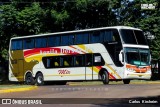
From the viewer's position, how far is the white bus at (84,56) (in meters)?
30.3

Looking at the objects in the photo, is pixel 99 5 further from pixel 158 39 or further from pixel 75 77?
pixel 75 77

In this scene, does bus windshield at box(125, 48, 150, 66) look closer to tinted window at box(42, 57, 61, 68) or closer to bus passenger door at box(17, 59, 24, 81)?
tinted window at box(42, 57, 61, 68)

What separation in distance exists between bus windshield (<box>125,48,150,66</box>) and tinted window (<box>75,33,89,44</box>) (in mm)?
3337

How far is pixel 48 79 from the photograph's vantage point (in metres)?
34.1

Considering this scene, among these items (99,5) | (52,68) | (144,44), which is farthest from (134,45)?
(99,5)

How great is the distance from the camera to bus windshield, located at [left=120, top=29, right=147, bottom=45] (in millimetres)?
30175

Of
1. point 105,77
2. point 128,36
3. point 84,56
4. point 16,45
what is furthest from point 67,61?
point 16,45

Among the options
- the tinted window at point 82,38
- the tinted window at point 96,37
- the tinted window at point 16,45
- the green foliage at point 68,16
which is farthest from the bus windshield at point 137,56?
the tinted window at point 16,45

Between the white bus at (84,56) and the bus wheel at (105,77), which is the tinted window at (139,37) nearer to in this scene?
the white bus at (84,56)

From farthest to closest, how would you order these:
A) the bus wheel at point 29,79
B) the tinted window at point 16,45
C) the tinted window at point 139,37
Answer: the tinted window at point 16,45 < the bus wheel at point 29,79 < the tinted window at point 139,37

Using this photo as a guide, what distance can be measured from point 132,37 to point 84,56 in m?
3.72

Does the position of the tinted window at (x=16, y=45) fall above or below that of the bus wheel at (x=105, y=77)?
above

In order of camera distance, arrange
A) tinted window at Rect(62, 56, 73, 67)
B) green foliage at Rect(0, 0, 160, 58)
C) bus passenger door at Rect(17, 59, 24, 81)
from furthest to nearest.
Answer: green foliage at Rect(0, 0, 160, 58) < bus passenger door at Rect(17, 59, 24, 81) < tinted window at Rect(62, 56, 73, 67)

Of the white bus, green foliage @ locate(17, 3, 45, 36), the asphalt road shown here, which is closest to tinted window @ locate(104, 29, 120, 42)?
the white bus
